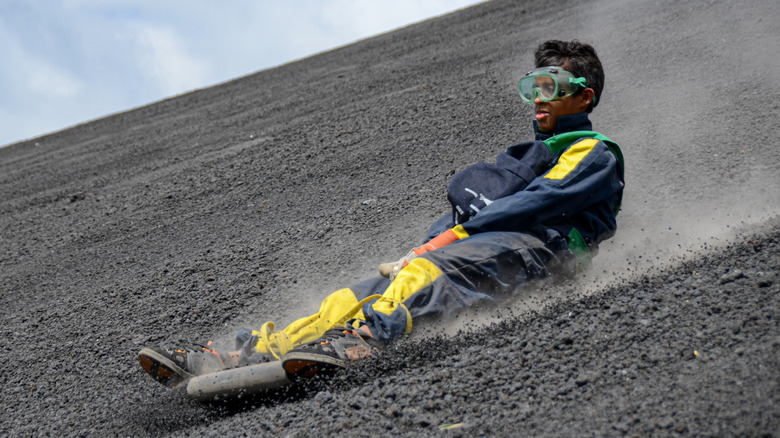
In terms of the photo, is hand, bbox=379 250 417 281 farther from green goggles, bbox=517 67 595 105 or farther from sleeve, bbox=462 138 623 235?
green goggles, bbox=517 67 595 105

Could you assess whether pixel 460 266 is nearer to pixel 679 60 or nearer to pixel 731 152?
pixel 731 152

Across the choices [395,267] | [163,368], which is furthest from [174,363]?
[395,267]

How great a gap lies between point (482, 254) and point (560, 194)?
41cm

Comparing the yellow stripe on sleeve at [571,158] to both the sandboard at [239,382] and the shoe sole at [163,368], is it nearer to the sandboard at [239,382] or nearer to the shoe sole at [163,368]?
the sandboard at [239,382]

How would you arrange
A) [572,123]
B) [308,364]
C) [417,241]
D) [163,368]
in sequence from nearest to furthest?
[308,364], [163,368], [572,123], [417,241]

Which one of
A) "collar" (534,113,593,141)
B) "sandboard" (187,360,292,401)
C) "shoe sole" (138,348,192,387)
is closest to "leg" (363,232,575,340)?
"sandboard" (187,360,292,401)

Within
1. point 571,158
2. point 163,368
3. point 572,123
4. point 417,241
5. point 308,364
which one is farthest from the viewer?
point 417,241

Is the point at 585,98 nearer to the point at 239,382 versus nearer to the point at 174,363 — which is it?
the point at 239,382

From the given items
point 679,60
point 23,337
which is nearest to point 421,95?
point 679,60

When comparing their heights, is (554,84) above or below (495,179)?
above

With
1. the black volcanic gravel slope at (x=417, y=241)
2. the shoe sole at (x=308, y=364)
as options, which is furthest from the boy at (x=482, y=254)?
the black volcanic gravel slope at (x=417, y=241)

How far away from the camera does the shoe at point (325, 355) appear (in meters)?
2.20

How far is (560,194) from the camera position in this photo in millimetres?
2584

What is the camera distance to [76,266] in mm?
4898
